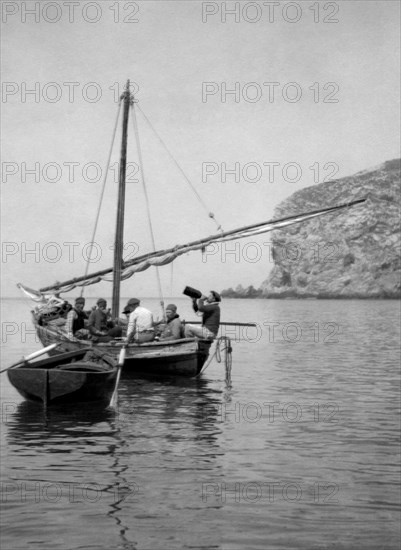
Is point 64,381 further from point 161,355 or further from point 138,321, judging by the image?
point 161,355

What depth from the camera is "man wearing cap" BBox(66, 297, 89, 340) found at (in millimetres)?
26031

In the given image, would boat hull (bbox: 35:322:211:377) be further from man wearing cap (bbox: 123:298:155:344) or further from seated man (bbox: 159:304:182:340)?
seated man (bbox: 159:304:182:340)

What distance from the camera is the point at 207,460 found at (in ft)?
43.2

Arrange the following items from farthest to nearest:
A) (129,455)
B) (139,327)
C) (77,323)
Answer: (77,323) < (139,327) < (129,455)

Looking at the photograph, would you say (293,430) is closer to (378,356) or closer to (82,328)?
(82,328)

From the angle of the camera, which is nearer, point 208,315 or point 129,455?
point 129,455

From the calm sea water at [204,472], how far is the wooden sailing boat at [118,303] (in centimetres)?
181

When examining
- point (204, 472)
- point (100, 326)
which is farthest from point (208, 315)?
point (204, 472)

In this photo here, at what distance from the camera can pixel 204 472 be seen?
40.3 feet

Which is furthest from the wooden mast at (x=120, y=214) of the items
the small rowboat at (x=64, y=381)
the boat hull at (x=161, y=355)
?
the small rowboat at (x=64, y=381)

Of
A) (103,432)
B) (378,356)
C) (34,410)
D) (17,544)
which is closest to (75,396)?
(34,410)

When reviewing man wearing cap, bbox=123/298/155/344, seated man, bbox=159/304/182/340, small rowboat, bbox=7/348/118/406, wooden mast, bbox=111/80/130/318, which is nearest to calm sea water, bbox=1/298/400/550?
small rowboat, bbox=7/348/118/406

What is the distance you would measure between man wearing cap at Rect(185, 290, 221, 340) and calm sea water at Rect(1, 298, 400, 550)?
9.48 ft

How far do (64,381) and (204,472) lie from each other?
6522mm
